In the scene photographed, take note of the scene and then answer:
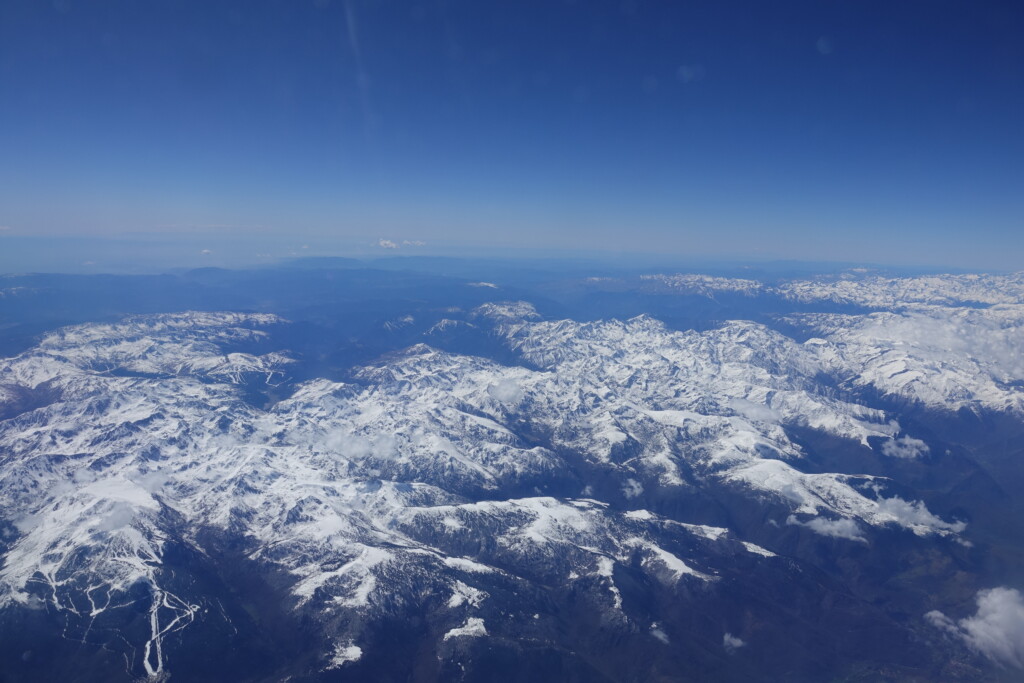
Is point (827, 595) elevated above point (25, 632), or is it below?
below

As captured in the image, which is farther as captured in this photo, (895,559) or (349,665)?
(895,559)

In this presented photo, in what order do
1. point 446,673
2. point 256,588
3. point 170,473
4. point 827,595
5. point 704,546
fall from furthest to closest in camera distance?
point 170,473 → point 704,546 → point 827,595 → point 256,588 → point 446,673

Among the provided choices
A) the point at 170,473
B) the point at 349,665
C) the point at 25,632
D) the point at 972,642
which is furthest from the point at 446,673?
the point at 972,642

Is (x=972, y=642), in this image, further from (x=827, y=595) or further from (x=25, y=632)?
(x=25, y=632)

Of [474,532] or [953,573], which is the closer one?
[474,532]

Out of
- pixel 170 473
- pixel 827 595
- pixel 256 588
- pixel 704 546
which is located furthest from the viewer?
pixel 170 473

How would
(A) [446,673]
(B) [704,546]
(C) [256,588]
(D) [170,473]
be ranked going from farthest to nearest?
(D) [170,473] → (B) [704,546] → (C) [256,588] → (A) [446,673]

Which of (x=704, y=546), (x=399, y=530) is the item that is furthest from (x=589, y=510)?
(x=399, y=530)

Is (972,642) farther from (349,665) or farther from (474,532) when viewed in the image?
(349,665)

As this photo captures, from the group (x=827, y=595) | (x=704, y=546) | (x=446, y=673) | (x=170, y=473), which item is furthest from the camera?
(x=170, y=473)
